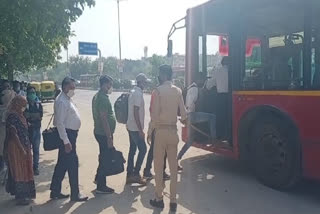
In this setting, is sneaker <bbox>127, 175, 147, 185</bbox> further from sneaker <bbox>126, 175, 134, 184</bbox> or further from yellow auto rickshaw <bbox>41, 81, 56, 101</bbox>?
yellow auto rickshaw <bbox>41, 81, 56, 101</bbox>

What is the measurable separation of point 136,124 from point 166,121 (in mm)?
1288

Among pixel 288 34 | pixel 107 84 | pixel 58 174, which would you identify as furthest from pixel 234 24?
pixel 58 174

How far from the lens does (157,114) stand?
5.04 m

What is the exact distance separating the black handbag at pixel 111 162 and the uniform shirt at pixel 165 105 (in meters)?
1.26

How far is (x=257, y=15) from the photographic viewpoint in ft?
20.8

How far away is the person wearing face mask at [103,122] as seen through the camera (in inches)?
225

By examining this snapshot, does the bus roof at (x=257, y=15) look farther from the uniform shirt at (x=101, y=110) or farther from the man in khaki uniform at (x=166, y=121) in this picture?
the uniform shirt at (x=101, y=110)

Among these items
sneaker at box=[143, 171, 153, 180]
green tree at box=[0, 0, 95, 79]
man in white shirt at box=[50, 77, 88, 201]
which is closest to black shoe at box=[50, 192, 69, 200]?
man in white shirt at box=[50, 77, 88, 201]

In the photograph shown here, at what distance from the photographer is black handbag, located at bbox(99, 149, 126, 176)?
596cm

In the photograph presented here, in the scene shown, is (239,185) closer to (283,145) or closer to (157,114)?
(283,145)

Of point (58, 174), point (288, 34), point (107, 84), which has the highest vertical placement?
point (288, 34)

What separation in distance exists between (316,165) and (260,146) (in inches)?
44.1

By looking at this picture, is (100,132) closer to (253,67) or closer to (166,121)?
(166,121)

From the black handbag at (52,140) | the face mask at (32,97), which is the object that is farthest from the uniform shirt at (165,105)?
the face mask at (32,97)
